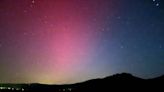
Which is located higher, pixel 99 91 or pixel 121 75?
pixel 121 75

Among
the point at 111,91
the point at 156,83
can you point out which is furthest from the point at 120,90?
the point at 156,83

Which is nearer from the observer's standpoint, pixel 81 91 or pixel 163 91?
pixel 163 91

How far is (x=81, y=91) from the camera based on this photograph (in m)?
141

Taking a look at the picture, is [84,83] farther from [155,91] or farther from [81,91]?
[155,91]

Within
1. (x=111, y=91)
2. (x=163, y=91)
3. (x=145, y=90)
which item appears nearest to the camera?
(x=163, y=91)

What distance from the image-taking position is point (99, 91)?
131m

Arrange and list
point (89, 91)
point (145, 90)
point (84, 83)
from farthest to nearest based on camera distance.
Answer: point (84, 83) → point (89, 91) → point (145, 90)

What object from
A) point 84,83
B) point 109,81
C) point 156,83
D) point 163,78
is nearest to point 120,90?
point 156,83

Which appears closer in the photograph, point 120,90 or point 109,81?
point 120,90

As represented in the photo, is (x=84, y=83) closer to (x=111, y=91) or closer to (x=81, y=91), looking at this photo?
(x=81, y=91)

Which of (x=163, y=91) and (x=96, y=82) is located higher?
(x=96, y=82)

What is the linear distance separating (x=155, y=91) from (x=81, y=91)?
3971 cm

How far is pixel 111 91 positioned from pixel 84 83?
55.4 metres

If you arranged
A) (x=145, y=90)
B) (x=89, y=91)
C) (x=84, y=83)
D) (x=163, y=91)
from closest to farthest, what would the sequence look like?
(x=163, y=91)
(x=145, y=90)
(x=89, y=91)
(x=84, y=83)
